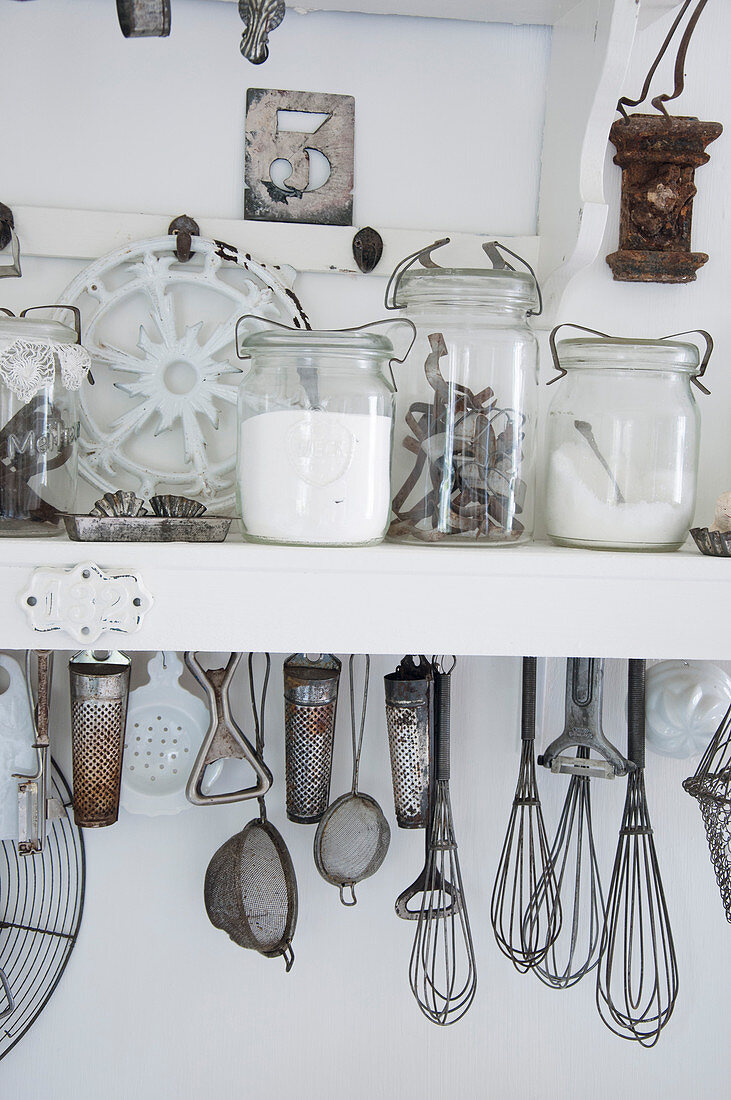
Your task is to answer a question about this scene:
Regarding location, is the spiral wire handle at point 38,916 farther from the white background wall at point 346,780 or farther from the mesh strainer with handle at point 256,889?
the mesh strainer with handle at point 256,889

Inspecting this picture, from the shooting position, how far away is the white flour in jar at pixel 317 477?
70 cm

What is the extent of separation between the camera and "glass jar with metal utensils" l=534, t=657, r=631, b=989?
2.90 feet

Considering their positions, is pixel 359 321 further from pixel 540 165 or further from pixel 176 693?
pixel 176 693

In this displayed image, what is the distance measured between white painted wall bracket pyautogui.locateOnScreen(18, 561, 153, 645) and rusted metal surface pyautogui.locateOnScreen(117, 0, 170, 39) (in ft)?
1.26

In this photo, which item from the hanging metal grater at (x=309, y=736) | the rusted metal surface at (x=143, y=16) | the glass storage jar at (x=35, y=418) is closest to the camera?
the rusted metal surface at (x=143, y=16)

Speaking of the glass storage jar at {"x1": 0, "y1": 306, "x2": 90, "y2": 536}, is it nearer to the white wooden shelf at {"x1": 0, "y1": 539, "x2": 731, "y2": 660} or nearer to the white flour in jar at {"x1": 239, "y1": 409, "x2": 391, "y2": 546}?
the white wooden shelf at {"x1": 0, "y1": 539, "x2": 731, "y2": 660}

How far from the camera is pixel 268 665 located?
2.99 ft

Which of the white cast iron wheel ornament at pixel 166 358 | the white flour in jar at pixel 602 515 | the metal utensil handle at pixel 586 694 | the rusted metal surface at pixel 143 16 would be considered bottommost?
the metal utensil handle at pixel 586 694

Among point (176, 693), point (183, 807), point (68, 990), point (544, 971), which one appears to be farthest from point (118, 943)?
point (544, 971)

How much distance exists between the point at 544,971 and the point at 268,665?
1.47 ft

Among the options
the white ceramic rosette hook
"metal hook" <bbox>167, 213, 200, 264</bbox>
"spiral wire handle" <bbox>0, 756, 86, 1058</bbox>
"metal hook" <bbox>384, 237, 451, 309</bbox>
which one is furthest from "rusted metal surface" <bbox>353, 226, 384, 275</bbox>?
"spiral wire handle" <bbox>0, 756, 86, 1058</bbox>

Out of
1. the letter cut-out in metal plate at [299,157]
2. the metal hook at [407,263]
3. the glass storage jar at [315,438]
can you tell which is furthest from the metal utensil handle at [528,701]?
the letter cut-out in metal plate at [299,157]

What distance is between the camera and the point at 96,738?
0.83m

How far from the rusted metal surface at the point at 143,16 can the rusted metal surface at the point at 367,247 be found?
29 centimetres
